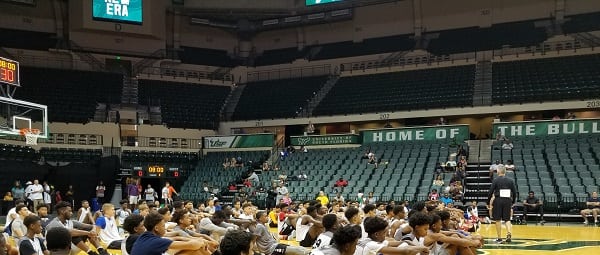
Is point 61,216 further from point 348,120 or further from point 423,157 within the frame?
point 348,120

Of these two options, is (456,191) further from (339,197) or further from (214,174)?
(214,174)

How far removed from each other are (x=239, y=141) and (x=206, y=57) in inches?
347

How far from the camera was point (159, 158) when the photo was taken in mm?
36531

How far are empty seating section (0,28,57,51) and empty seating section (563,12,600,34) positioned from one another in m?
29.7


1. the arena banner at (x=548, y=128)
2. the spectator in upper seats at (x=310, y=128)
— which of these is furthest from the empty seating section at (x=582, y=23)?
the spectator in upper seats at (x=310, y=128)

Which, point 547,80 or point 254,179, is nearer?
point 254,179

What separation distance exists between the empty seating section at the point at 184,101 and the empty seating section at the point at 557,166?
1904cm

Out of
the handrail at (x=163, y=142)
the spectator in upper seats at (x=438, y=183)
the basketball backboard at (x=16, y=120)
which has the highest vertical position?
the basketball backboard at (x=16, y=120)

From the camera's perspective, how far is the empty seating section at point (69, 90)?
3592 centimetres

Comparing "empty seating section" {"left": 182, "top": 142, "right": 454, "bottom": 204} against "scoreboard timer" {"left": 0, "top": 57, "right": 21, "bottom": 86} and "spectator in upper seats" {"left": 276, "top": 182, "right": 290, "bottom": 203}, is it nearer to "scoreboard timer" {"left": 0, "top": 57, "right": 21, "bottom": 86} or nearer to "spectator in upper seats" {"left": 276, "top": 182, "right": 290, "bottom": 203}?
"spectator in upper seats" {"left": 276, "top": 182, "right": 290, "bottom": 203}

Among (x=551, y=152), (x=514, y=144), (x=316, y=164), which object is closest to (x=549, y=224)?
(x=551, y=152)

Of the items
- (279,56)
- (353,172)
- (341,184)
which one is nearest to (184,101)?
(279,56)

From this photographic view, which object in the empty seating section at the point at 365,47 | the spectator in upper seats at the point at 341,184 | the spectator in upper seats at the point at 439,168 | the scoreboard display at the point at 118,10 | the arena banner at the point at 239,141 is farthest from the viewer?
the empty seating section at the point at 365,47

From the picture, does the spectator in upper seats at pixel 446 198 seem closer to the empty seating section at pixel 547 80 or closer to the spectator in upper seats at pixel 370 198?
the spectator in upper seats at pixel 370 198
